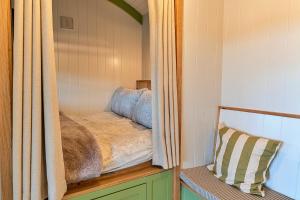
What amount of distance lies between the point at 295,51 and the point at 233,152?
31.4 inches

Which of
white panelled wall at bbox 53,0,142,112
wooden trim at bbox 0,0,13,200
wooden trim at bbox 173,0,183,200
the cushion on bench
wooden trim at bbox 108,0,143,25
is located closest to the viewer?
wooden trim at bbox 0,0,13,200

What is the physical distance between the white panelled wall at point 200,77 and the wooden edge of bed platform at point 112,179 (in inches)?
12.9

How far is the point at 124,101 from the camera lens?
2461 mm

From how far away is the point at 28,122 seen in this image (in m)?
0.95

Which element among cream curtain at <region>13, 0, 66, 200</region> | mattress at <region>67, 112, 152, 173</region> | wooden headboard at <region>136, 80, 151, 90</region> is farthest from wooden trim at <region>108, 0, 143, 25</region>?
cream curtain at <region>13, 0, 66, 200</region>

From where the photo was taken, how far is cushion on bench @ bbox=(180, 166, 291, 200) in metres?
1.29

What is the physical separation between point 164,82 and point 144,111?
50 centimetres

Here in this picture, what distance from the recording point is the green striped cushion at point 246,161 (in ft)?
4.40

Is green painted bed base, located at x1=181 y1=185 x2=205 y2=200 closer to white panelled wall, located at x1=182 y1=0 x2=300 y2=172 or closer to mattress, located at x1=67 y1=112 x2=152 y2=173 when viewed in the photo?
white panelled wall, located at x1=182 y1=0 x2=300 y2=172

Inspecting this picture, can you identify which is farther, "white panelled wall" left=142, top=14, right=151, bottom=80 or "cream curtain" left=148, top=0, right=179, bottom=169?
"white panelled wall" left=142, top=14, right=151, bottom=80

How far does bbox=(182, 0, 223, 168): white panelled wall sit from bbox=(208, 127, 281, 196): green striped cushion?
24cm

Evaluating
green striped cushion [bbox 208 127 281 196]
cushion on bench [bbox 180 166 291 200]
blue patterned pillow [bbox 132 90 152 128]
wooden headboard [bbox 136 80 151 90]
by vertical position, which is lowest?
cushion on bench [bbox 180 166 291 200]

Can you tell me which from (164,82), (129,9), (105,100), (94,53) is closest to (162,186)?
(164,82)

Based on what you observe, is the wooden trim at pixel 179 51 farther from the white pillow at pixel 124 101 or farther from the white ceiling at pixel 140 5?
the white ceiling at pixel 140 5
